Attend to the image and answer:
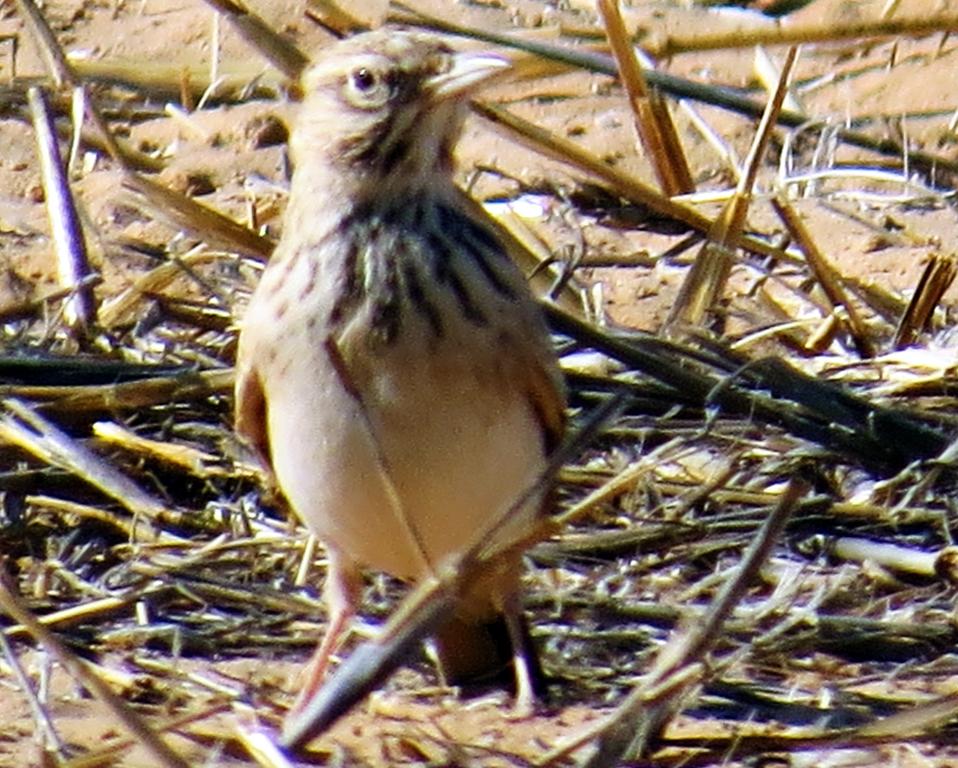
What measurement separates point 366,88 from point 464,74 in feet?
0.82

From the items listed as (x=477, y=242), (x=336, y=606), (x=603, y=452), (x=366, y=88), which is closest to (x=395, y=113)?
(x=366, y=88)

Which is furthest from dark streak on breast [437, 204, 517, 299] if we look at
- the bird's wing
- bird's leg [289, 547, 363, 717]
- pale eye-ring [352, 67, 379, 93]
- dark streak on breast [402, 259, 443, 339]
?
bird's leg [289, 547, 363, 717]

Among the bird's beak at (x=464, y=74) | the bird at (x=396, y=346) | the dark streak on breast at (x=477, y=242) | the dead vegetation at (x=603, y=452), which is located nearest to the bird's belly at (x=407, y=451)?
the bird at (x=396, y=346)

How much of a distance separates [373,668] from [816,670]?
1963mm

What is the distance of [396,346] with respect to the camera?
428 cm

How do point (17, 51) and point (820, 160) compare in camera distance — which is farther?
point (17, 51)

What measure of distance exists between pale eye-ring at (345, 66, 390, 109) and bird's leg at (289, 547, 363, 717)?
840 mm

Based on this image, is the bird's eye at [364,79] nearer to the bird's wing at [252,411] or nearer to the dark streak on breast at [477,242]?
the dark streak on breast at [477,242]

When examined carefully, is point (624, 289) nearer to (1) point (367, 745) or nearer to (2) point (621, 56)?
(2) point (621, 56)

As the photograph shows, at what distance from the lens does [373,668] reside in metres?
2.95

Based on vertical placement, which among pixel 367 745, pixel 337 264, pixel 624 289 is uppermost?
pixel 337 264

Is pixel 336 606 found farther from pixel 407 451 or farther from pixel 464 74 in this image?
pixel 464 74

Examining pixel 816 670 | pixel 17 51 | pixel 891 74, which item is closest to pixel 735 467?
pixel 816 670

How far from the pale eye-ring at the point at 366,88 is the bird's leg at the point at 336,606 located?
2.76 feet
